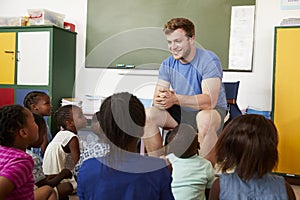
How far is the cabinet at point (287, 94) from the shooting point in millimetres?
3025

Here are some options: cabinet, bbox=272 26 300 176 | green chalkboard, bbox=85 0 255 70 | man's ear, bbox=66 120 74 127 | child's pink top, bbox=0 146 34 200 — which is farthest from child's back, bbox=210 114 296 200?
green chalkboard, bbox=85 0 255 70

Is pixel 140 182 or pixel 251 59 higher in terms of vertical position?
pixel 251 59

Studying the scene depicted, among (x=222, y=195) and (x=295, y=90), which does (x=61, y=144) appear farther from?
(x=295, y=90)

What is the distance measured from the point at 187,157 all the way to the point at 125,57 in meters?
2.51

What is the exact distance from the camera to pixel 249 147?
1.18m

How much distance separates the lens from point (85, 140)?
2736 millimetres

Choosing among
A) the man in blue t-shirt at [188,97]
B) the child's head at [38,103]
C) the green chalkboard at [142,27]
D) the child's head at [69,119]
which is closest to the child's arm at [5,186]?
the man in blue t-shirt at [188,97]

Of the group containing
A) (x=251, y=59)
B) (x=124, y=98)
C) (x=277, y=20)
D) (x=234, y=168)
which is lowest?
(x=234, y=168)

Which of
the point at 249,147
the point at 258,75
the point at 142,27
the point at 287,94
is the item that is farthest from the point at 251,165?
the point at 142,27

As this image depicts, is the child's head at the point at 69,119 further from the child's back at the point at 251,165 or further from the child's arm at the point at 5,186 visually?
the child's back at the point at 251,165

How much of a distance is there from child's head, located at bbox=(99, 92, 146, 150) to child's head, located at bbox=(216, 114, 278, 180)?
1.06ft

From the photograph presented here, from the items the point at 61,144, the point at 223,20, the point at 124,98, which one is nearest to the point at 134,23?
the point at 223,20

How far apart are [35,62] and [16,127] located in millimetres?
2579

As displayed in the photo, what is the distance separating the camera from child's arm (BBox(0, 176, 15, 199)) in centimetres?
121
